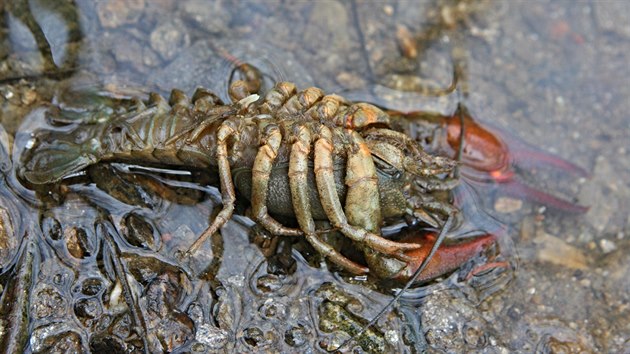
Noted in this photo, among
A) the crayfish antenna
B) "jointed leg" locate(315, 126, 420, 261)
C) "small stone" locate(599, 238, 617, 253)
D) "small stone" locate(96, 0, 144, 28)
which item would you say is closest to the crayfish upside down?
"jointed leg" locate(315, 126, 420, 261)

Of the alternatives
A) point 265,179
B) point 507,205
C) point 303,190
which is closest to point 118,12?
point 265,179

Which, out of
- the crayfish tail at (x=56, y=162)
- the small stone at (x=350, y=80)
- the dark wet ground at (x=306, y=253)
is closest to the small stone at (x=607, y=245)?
the dark wet ground at (x=306, y=253)

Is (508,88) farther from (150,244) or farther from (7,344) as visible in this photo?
(7,344)

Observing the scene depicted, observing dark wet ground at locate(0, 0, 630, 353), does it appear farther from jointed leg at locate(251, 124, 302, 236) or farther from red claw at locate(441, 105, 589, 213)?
jointed leg at locate(251, 124, 302, 236)

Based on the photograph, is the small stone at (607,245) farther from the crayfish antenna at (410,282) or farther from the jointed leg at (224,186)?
the jointed leg at (224,186)

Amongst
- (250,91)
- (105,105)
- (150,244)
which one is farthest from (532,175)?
(105,105)

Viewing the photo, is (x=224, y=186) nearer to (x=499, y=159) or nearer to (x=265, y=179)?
(x=265, y=179)
